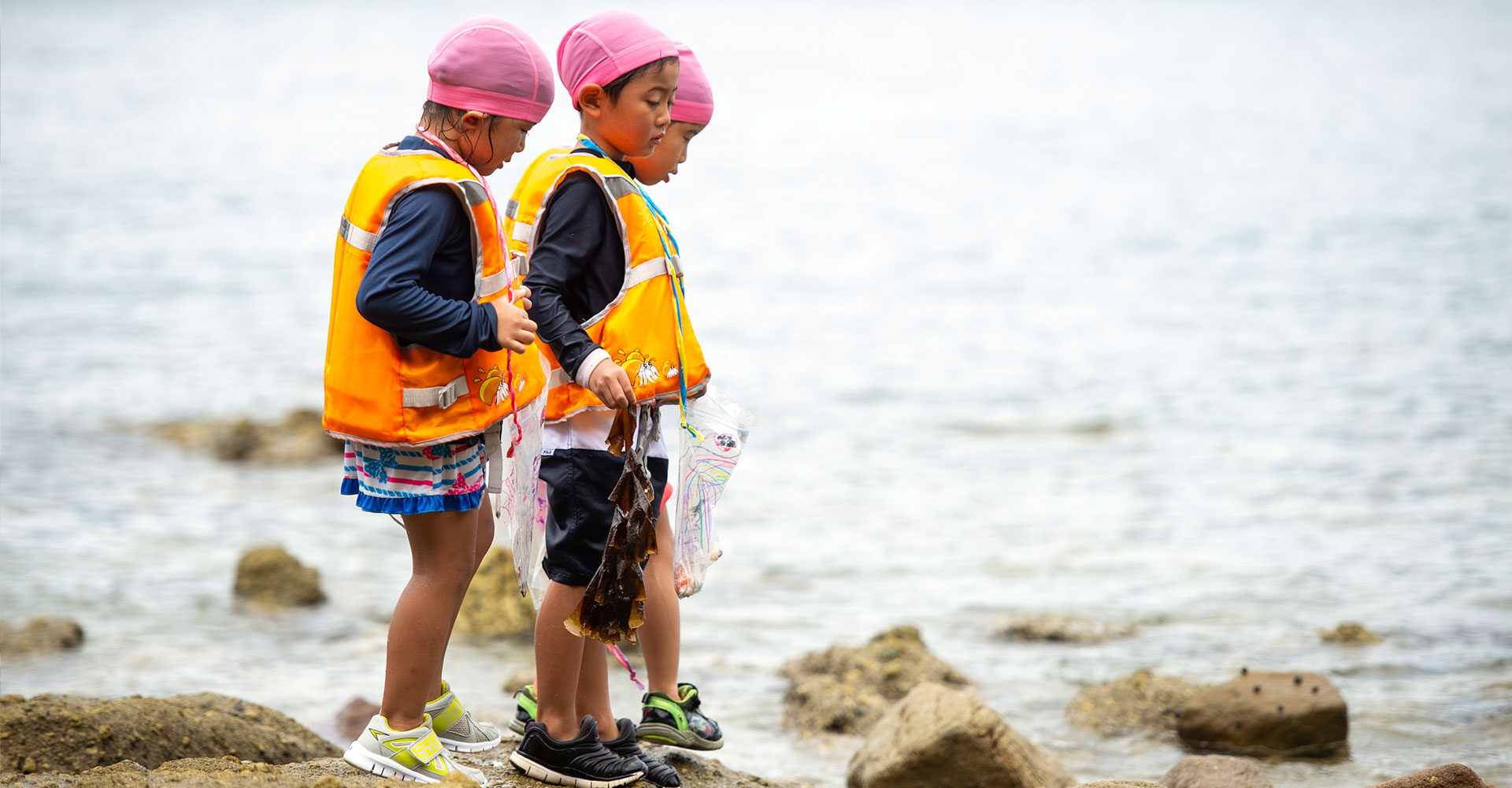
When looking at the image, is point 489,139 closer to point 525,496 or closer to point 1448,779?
point 525,496

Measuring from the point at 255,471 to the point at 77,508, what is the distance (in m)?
1.45

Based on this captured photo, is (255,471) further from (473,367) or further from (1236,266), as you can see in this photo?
(1236,266)

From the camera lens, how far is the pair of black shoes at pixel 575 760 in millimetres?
3324

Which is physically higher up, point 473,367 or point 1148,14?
point 1148,14

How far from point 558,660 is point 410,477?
22.8 inches

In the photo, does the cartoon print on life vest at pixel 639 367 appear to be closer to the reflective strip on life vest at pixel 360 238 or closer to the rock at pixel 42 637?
the reflective strip on life vest at pixel 360 238

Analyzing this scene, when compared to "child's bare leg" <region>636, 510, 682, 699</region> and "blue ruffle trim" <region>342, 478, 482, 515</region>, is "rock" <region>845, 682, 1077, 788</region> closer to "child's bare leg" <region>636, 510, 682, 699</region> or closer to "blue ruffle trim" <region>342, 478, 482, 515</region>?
"child's bare leg" <region>636, 510, 682, 699</region>

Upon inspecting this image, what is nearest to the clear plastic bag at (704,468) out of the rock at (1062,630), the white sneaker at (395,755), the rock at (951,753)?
the white sneaker at (395,755)

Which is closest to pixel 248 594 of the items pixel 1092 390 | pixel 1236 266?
pixel 1092 390

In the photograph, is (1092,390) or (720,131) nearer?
(1092,390)

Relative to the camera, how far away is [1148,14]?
118375 mm

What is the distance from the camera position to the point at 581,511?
3227mm

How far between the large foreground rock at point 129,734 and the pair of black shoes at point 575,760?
117 centimetres

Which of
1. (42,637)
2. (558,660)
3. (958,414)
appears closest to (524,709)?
(558,660)
